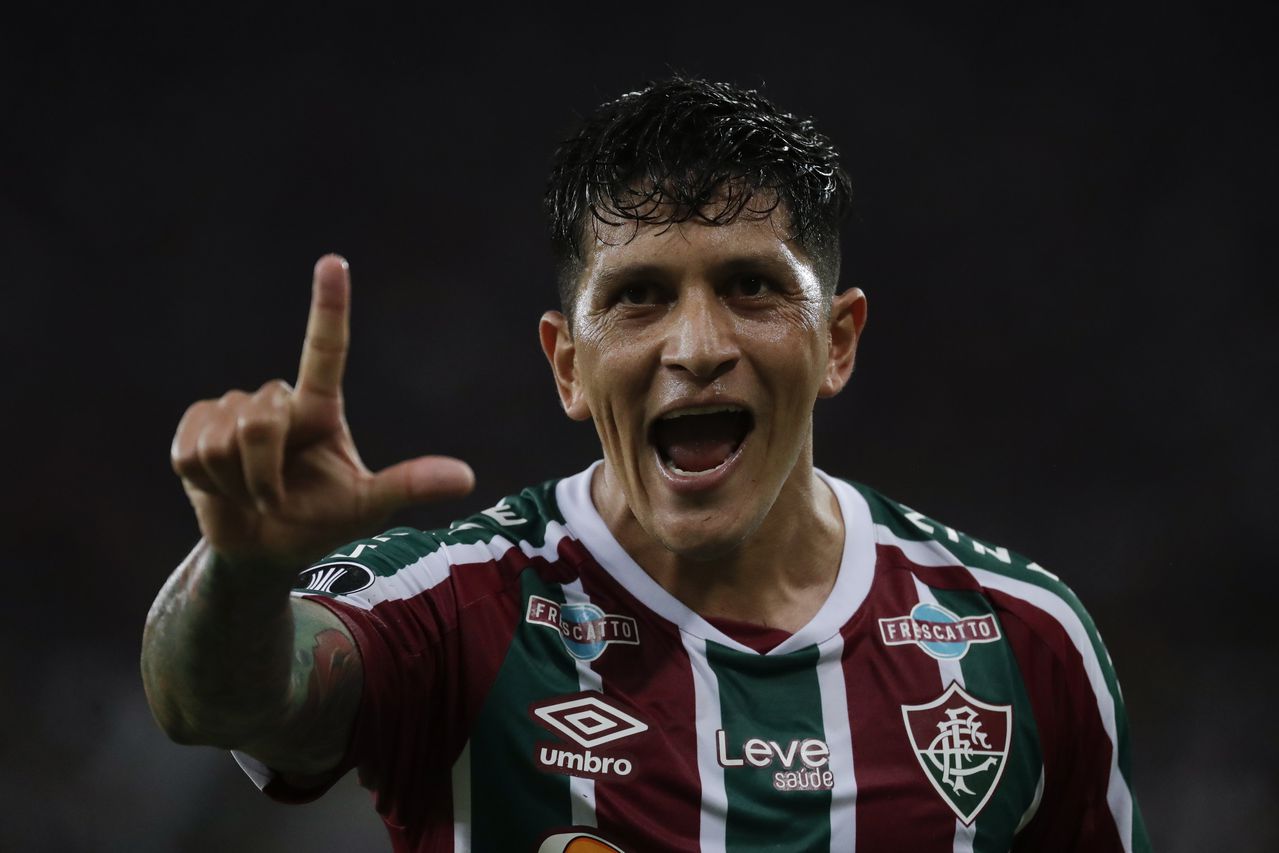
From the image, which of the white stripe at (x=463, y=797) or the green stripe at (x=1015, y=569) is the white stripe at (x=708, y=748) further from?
the green stripe at (x=1015, y=569)

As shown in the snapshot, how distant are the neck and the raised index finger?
0.94 meters

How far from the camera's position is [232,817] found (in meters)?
4.32

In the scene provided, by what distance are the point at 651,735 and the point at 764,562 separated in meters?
0.40

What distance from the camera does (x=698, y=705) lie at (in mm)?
2002

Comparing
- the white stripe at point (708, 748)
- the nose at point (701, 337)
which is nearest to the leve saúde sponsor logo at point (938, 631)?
the white stripe at point (708, 748)

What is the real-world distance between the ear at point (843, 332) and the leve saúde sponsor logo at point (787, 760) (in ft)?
2.16

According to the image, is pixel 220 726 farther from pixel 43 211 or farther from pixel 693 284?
pixel 43 211

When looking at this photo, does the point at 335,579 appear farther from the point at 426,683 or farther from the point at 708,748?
the point at 708,748

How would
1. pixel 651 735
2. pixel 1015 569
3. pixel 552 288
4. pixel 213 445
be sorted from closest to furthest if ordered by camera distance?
pixel 213 445
pixel 651 735
pixel 1015 569
pixel 552 288

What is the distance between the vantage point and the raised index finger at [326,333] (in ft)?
4.17

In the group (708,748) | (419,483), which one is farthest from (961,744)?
(419,483)

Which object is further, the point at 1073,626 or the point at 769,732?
the point at 1073,626

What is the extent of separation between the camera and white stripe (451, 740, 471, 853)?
1.88 m

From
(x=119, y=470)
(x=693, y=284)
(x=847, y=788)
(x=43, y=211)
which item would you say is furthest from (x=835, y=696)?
(x=43, y=211)
